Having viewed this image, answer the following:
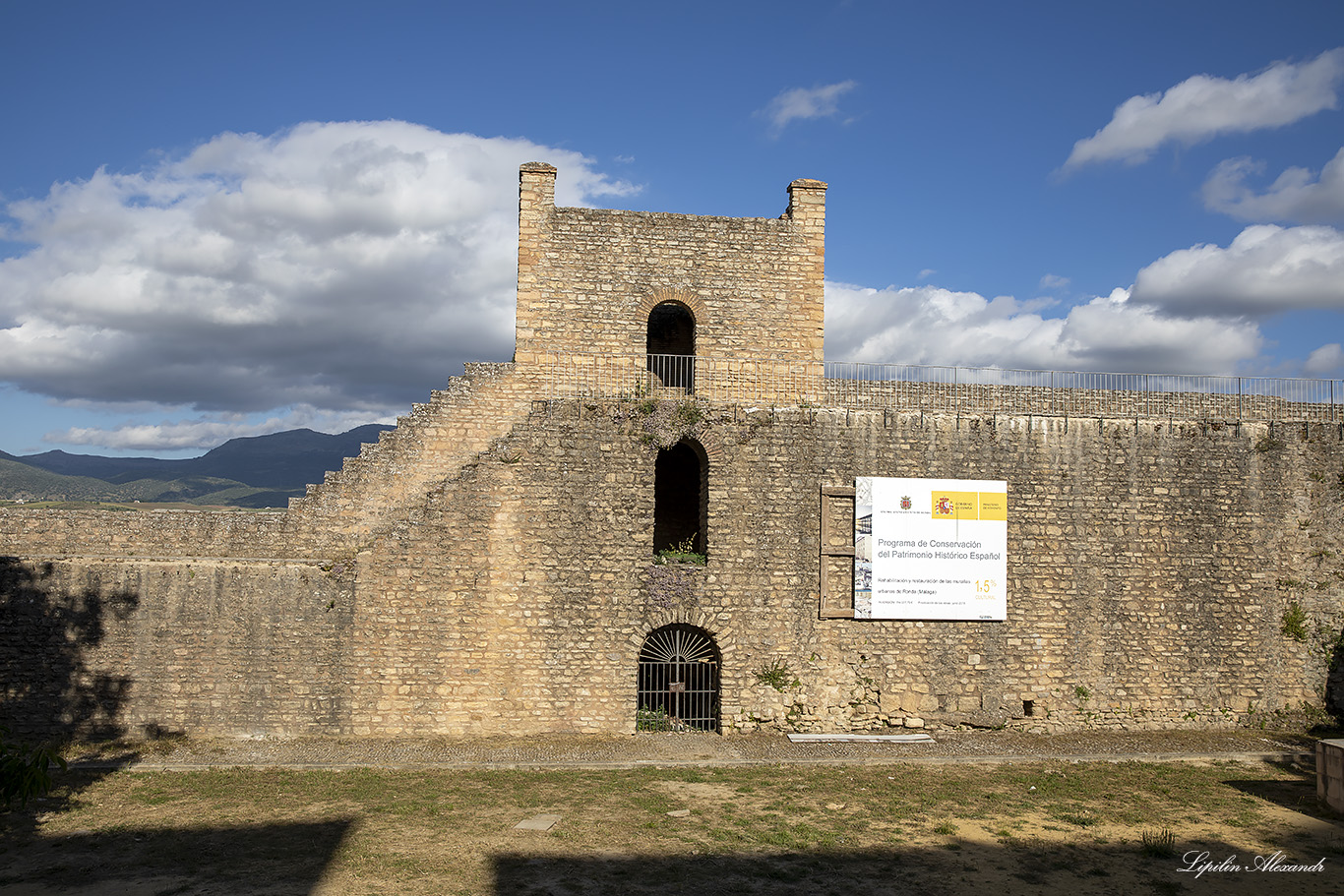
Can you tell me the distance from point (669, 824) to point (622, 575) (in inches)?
185

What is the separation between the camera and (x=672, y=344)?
17.9 m

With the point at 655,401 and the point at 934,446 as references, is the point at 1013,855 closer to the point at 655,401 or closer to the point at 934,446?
the point at 934,446

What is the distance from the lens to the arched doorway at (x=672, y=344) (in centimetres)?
1689

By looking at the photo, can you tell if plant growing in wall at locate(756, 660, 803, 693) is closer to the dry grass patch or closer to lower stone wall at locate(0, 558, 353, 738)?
the dry grass patch

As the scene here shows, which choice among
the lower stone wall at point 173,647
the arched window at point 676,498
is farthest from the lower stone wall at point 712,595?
the arched window at point 676,498

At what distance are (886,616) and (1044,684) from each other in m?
3.07

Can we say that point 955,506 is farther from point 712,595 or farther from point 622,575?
point 622,575

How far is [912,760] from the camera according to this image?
41.0 feet

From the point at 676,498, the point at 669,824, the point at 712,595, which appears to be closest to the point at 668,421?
the point at 712,595

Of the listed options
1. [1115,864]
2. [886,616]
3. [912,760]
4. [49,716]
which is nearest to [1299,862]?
[1115,864]

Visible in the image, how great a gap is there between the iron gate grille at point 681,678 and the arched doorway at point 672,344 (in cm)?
499

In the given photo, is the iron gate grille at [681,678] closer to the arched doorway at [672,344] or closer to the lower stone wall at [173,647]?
the lower stone wall at [173,647]

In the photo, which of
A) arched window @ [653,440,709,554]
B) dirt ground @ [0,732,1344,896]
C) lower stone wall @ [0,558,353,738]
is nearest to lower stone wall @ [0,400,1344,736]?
lower stone wall @ [0,558,353,738]

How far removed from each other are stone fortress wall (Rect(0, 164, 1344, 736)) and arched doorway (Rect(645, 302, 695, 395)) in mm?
900
